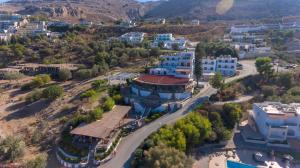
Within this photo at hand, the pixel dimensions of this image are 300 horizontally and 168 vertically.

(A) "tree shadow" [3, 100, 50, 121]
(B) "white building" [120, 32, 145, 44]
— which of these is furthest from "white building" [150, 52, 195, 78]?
(B) "white building" [120, 32, 145, 44]

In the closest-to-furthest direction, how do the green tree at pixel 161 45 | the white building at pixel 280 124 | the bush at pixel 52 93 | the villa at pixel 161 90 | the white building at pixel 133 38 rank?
1. the white building at pixel 280 124
2. the villa at pixel 161 90
3. the bush at pixel 52 93
4. the green tree at pixel 161 45
5. the white building at pixel 133 38

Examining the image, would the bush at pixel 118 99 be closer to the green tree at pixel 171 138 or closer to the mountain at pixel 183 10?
the green tree at pixel 171 138

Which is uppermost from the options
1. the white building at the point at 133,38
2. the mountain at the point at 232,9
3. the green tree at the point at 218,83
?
the mountain at the point at 232,9

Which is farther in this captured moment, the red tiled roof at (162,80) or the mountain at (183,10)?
the mountain at (183,10)

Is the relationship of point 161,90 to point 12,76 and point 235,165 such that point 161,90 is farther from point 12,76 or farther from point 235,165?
point 12,76

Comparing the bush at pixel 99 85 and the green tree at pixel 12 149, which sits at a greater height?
the bush at pixel 99 85

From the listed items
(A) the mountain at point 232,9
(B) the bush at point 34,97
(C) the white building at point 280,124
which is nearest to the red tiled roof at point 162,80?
(C) the white building at point 280,124

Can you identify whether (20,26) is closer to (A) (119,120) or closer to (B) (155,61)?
(B) (155,61)

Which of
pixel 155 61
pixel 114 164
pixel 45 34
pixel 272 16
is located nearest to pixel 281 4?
pixel 272 16
